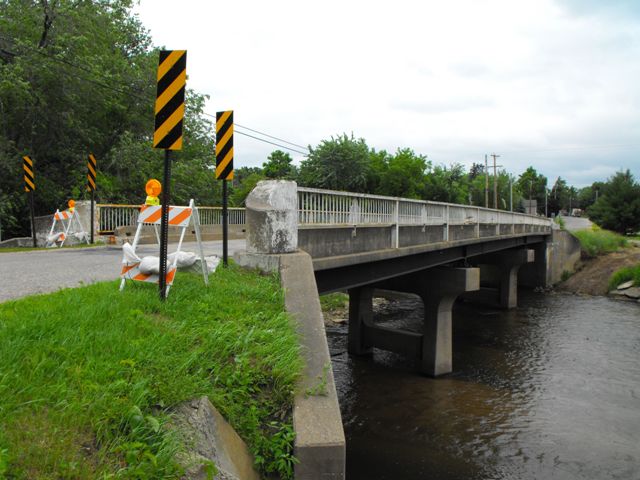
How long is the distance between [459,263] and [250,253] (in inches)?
451

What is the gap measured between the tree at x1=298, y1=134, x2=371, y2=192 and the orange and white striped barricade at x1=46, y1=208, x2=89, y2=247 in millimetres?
28151

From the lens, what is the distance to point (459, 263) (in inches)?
652

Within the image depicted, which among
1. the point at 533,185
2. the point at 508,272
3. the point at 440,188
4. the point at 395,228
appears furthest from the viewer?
the point at 533,185

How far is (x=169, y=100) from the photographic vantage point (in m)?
5.18

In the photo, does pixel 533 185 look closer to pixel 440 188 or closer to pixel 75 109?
pixel 440 188

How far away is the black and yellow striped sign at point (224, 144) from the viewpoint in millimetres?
7316

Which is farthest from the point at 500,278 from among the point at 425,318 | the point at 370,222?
the point at 370,222

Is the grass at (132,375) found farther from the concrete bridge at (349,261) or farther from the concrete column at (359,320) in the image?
the concrete column at (359,320)

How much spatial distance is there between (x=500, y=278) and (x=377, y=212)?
61.0 feet

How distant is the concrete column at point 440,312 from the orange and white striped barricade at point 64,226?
10.6m

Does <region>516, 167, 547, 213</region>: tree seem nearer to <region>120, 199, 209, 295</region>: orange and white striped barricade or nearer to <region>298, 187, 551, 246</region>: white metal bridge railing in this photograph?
<region>298, 187, 551, 246</region>: white metal bridge railing

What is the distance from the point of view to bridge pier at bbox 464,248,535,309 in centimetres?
2572

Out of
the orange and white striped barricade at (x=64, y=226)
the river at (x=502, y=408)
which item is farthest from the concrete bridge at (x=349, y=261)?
the orange and white striped barricade at (x=64, y=226)

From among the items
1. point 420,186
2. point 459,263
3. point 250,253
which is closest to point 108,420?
point 250,253
